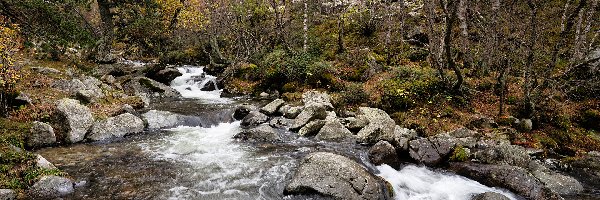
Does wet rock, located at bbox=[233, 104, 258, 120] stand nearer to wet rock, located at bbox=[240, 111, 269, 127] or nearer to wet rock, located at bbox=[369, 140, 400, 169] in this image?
wet rock, located at bbox=[240, 111, 269, 127]

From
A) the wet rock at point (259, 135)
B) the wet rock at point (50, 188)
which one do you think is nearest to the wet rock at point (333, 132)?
the wet rock at point (259, 135)

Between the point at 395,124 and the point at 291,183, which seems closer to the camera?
the point at 291,183

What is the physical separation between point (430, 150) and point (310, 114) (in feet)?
17.8

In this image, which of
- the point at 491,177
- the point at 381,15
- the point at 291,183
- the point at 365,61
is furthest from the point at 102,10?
the point at 491,177

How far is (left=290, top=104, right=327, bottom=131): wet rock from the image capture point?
49.8ft

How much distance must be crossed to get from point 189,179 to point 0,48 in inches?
295

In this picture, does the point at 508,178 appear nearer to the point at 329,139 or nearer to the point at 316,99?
the point at 329,139

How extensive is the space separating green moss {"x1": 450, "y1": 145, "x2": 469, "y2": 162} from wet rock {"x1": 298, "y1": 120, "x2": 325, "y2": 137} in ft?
16.6

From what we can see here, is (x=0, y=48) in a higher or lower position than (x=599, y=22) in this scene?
higher

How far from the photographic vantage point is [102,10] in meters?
27.0

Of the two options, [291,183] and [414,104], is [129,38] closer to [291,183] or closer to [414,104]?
[414,104]

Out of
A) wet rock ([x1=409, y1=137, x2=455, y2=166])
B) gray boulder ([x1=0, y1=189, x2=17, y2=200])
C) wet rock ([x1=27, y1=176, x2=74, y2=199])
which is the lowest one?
wet rock ([x1=409, y1=137, x2=455, y2=166])

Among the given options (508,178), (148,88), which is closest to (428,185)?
(508,178)

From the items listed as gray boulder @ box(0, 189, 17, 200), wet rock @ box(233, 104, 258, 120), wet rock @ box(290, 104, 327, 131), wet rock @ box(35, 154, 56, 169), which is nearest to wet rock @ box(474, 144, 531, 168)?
wet rock @ box(290, 104, 327, 131)
